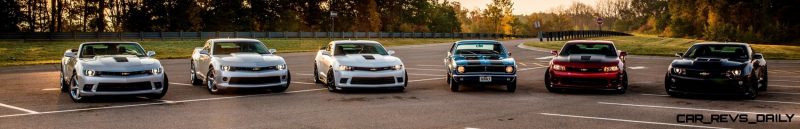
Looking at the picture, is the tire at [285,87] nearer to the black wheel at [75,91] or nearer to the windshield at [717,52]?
the black wheel at [75,91]

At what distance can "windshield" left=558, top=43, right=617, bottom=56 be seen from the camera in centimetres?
1475

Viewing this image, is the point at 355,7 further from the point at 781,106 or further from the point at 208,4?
the point at 781,106

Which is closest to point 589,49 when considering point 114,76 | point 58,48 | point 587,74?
point 587,74

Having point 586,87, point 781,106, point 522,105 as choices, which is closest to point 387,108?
point 522,105

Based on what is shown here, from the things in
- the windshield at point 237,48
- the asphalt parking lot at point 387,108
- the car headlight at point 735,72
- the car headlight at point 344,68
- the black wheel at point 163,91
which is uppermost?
the windshield at point 237,48

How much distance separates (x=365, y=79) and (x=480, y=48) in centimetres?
334

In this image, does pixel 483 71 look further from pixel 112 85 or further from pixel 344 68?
pixel 112 85

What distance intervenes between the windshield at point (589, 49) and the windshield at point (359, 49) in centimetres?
419

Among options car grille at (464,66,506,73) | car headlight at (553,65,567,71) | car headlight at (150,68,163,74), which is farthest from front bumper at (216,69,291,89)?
car headlight at (553,65,567,71)

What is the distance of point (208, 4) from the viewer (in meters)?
68.9

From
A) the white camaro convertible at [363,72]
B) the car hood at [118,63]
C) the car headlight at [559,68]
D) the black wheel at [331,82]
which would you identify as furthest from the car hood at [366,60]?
the car hood at [118,63]

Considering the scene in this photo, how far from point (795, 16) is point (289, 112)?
8397 centimetres

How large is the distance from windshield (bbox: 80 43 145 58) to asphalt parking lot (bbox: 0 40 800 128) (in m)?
1.00

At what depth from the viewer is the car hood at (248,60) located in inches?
531
